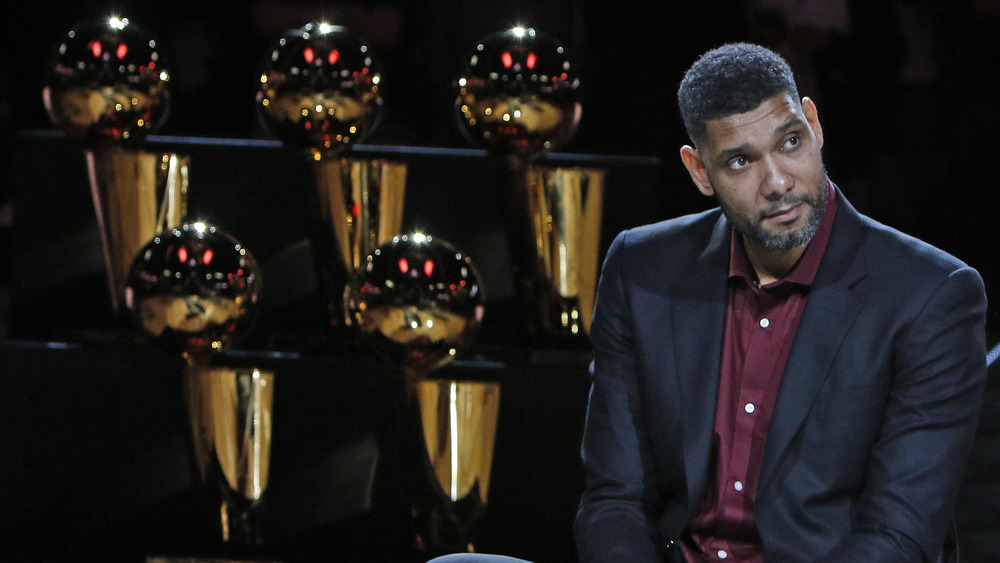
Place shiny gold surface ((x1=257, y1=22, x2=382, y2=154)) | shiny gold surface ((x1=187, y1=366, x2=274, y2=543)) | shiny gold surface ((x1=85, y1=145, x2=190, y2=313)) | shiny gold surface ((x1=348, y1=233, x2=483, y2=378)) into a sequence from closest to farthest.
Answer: shiny gold surface ((x1=348, y1=233, x2=483, y2=378)), shiny gold surface ((x1=187, y1=366, x2=274, y2=543)), shiny gold surface ((x1=257, y1=22, x2=382, y2=154)), shiny gold surface ((x1=85, y1=145, x2=190, y2=313))

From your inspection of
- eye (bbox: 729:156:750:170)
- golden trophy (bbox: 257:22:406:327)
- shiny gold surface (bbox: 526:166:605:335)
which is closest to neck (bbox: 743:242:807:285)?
eye (bbox: 729:156:750:170)

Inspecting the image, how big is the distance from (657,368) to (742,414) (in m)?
0.12

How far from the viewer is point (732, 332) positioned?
1.61 metres

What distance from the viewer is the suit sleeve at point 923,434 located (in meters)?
1.46

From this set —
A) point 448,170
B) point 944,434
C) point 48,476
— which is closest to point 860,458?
point 944,434

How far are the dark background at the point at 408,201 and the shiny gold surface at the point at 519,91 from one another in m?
0.15

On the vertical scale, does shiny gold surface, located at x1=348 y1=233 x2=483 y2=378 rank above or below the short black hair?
below

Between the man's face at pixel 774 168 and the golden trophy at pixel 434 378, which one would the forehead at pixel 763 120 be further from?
the golden trophy at pixel 434 378

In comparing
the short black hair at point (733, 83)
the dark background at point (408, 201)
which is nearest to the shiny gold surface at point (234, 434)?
the dark background at point (408, 201)

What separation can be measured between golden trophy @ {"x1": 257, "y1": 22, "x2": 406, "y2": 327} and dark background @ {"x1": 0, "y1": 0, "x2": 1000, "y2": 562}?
81mm

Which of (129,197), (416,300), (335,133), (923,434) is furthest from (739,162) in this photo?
(129,197)

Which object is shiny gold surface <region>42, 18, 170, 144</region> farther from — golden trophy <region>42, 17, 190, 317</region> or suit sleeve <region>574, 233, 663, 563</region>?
suit sleeve <region>574, 233, 663, 563</region>

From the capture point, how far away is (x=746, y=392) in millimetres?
1572

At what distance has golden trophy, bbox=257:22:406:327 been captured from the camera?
2.25m
